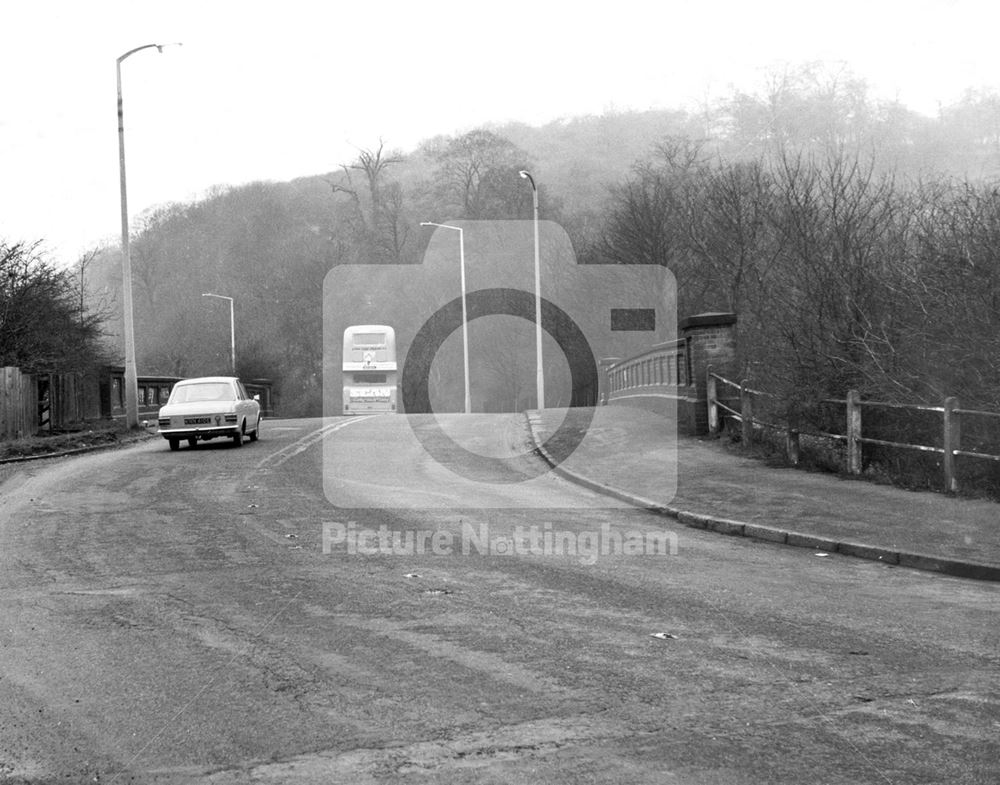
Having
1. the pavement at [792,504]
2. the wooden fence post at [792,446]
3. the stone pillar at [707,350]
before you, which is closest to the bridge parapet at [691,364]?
the stone pillar at [707,350]

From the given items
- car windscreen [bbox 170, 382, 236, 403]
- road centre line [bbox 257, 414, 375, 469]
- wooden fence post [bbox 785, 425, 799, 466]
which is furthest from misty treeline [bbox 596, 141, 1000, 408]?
car windscreen [bbox 170, 382, 236, 403]

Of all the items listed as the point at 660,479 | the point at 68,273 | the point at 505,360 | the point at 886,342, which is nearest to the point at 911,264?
the point at 886,342

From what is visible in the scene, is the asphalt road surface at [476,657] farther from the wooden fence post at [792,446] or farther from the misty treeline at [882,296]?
the wooden fence post at [792,446]

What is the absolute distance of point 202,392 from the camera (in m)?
23.6

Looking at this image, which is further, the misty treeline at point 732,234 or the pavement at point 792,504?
the misty treeline at point 732,234

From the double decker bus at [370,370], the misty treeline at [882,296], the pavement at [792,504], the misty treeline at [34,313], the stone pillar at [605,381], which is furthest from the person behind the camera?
the double decker bus at [370,370]

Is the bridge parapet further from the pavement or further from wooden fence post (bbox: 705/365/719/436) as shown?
the pavement

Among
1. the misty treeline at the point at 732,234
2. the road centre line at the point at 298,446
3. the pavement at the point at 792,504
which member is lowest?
the pavement at the point at 792,504

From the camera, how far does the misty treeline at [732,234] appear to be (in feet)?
43.4

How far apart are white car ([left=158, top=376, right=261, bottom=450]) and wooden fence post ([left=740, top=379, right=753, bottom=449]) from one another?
11.1 metres

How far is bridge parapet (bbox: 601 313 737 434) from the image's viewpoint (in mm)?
21156

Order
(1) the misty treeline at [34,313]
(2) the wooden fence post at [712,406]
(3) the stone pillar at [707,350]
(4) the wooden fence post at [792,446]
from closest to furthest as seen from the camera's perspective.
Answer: (4) the wooden fence post at [792,446] < (2) the wooden fence post at [712,406] < (3) the stone pillar at [707,350] < (1) the misty treeline at [34,313]

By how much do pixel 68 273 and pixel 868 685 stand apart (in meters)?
32.0

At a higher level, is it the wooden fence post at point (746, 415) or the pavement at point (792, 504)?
the wooden fence post at point (746, 415)
